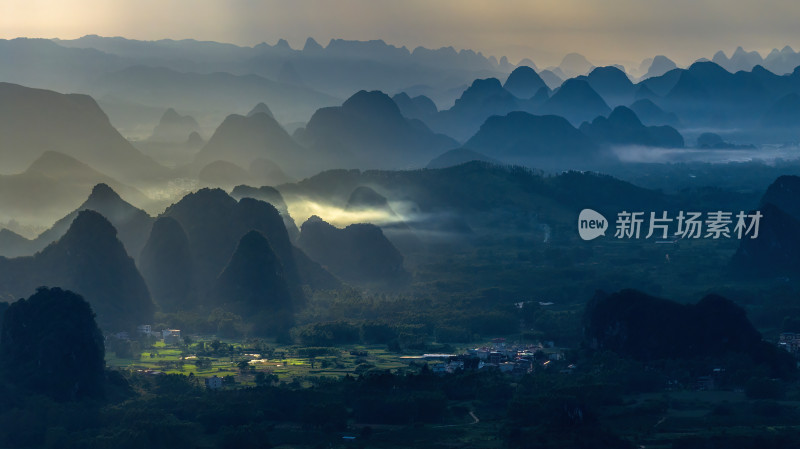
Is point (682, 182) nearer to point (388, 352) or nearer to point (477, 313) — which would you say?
point (477, 313)

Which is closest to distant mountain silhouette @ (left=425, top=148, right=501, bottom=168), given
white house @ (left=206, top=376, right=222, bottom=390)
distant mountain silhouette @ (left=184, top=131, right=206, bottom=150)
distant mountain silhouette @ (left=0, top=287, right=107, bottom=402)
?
distant mountain silhouette @ (left=184, top=131, right=206, bottom=150)

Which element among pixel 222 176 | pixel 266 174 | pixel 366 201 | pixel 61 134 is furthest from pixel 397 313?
pixel 61 134

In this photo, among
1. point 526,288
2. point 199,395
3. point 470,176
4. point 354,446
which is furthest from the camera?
point 470,176

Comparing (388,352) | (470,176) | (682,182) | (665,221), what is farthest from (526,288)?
(682,182)

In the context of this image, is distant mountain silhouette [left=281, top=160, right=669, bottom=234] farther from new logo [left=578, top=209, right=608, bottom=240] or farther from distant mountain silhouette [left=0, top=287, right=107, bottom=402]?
distant mountain silhouette [left=0, top=287, right=107, bottom=402]

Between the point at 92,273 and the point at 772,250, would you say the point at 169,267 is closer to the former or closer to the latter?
the point at 92,273

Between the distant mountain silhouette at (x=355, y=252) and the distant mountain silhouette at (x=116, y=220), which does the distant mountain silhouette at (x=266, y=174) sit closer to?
the distant mountain silhouette at (x=355, y=252)
